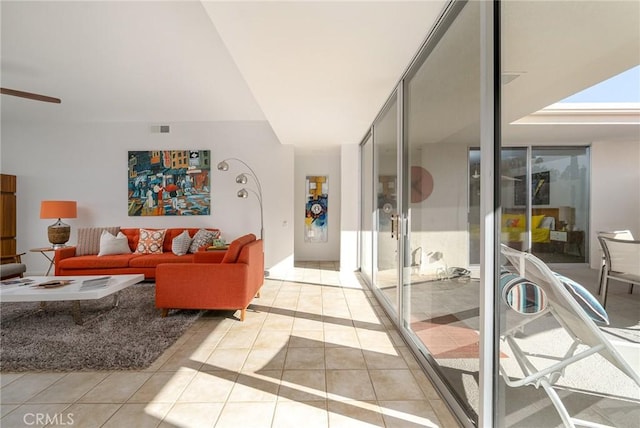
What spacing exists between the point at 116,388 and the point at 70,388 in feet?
1.03

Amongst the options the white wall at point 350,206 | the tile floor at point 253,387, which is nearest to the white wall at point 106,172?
the white wall at point 350,206

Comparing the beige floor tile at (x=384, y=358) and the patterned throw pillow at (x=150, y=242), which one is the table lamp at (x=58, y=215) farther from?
the beige floor tile at (x=384, y=358)

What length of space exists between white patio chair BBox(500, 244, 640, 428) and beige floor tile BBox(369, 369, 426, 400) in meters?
0.74

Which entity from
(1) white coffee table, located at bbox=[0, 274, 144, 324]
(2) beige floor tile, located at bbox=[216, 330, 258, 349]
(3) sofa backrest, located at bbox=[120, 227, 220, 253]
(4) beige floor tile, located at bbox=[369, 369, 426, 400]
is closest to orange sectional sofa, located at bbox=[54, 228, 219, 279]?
(3) sofa backrest, located at bbox=[120, 227, 220, 253]

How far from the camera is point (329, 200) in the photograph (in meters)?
6.96

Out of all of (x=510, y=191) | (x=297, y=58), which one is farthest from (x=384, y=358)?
(x=297, y=58)

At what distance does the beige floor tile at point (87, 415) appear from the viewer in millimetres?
1686

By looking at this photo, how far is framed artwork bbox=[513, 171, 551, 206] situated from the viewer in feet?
3.86

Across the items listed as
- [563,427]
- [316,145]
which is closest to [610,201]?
[563,427]

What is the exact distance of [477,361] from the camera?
5.11 feet

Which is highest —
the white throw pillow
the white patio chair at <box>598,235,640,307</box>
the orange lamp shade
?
the orange lamp shade

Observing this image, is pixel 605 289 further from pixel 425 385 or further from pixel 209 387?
pixel 209 387

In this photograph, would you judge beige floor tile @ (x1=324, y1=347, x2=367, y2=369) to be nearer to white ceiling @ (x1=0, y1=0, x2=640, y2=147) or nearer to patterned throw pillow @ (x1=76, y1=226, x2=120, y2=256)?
white ceiling @ (x1=0, y1=0, x2=640, y2=147)

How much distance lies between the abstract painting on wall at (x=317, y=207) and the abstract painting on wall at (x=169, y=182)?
2.21m
